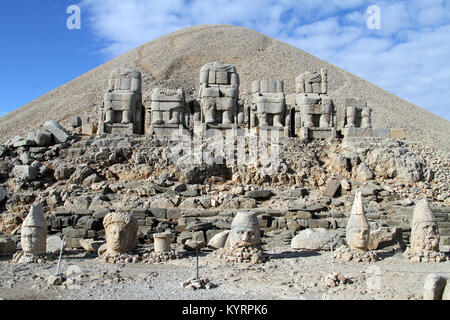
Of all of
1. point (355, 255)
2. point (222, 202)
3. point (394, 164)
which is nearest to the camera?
point (355, 255)

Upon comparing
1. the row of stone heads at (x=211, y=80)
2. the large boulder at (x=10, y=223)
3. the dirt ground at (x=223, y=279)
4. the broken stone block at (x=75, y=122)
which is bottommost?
the dirt ground at (x=223, y=279)

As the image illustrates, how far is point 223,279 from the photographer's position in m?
6.99

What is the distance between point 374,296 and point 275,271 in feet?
6.34

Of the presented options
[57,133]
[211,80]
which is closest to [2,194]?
[57,133]

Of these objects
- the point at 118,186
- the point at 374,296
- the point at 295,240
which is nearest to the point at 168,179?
the point at 118,186

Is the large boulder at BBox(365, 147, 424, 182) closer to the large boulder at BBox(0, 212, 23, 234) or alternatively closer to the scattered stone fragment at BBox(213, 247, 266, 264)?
the scattered stone fragment at BBox(213, 247, 266, 264)

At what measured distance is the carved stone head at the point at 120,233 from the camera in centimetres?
835

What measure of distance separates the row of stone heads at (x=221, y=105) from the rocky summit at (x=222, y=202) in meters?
0.05

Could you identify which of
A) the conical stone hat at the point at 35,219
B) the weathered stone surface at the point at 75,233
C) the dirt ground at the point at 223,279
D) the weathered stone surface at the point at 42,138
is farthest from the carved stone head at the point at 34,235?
the weathered stone surface at the point at 42,138

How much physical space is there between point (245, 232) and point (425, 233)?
11.3 ft

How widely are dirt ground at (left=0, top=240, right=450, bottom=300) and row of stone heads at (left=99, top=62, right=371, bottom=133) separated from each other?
7526 millimetres

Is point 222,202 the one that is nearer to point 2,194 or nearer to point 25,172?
point 25,172

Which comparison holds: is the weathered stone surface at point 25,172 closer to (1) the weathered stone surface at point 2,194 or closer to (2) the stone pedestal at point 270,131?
(1) the weathered stone surface at point 2,194

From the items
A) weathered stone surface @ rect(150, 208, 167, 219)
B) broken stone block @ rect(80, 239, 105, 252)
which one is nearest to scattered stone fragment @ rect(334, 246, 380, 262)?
weathered stone surface @ rect(150, 208, 167, 219)
